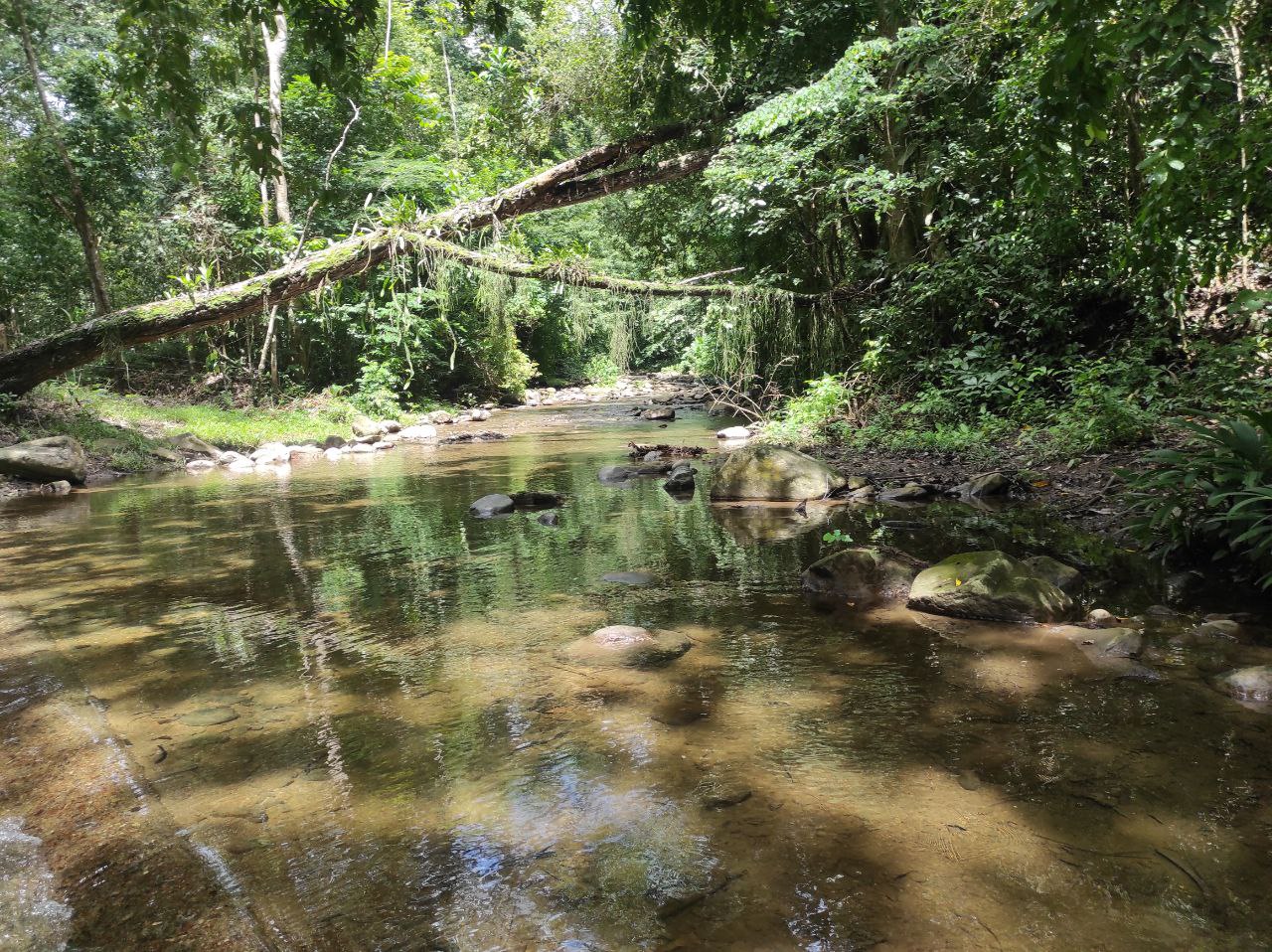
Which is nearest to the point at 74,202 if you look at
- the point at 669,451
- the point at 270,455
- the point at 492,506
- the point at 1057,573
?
the point at 270,455

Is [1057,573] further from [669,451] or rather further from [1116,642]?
[669,451]

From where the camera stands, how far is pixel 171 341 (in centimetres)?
1888

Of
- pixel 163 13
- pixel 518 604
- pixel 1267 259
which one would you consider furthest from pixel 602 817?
pixel 1267 259

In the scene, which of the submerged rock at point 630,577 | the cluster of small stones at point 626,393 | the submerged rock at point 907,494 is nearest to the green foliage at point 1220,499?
the submerged rock at point 907,494

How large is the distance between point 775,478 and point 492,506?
2.85 meters

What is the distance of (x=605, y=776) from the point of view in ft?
7.65

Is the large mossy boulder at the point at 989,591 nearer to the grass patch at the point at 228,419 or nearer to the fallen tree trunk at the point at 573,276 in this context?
the fallen tree trunk at the point at 573,276

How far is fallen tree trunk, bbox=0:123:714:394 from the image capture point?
10.5 m

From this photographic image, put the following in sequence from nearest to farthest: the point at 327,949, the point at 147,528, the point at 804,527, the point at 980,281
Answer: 1. the point at 327,949
2. the point at 804,527
3. the point at 147,528
4. the point at 980,281

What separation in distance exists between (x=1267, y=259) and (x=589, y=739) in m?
10.6

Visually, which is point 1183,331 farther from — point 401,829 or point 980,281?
point 401,829

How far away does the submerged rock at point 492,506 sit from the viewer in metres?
6.86

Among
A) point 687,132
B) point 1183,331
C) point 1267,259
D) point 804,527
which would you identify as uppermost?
point 687,132

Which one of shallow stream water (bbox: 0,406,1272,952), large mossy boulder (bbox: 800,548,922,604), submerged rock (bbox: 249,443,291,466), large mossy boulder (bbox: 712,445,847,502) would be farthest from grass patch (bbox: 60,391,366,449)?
large mossy boulder (bbox: 800,548,922,604)
